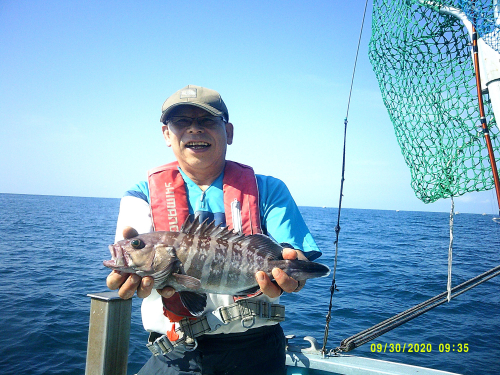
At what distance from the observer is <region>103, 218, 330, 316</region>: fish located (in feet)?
7.86

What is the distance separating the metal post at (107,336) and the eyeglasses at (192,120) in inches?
73.8

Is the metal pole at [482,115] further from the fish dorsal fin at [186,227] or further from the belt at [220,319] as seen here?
the fish dorsal fin at [186,227]

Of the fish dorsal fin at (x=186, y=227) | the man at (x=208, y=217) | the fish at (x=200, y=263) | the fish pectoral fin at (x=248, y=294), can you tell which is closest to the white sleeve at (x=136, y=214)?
the man at (x=208, y=217)

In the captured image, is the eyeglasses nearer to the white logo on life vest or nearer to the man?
the man

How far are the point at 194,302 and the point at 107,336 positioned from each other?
5.09 feet

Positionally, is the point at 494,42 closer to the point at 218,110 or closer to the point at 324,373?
the point at 218,110

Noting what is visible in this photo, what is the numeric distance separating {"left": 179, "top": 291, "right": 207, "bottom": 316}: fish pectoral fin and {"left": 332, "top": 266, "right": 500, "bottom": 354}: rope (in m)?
2.91

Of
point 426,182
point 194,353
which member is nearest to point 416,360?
point 426,182

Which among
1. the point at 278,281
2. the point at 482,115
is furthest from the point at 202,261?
the point at 482,115

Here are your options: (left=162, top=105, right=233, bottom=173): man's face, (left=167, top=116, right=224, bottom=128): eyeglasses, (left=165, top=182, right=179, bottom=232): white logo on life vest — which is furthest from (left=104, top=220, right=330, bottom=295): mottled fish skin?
(left=167, top=116, right=224, bottom=128): eyeglasses

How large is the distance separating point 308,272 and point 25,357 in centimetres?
854

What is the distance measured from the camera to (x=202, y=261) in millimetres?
2445

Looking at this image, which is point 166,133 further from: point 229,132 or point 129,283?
point 129,283

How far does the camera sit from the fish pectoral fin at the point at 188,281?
93.0 inches
